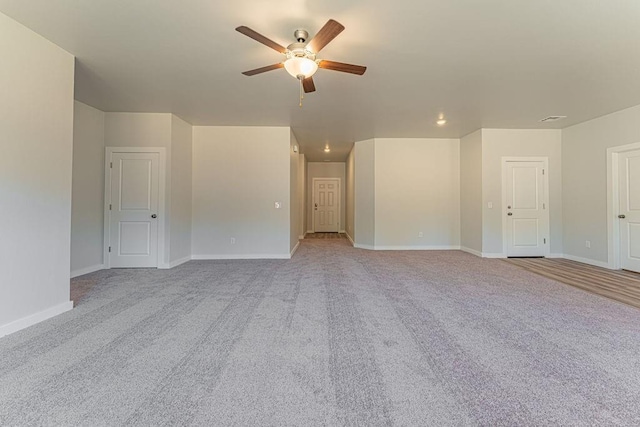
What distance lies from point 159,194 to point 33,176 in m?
2.14

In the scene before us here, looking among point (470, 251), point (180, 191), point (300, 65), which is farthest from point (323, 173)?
point (300, 65)

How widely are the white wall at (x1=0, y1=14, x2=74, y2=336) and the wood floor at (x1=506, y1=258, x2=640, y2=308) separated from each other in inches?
226

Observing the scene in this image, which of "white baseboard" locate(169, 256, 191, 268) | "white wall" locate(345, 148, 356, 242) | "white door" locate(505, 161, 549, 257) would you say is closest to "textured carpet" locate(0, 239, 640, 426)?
"white baseboard" locate(169, 256, 191, 268)

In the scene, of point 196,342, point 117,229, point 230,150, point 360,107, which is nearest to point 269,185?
point 230,150

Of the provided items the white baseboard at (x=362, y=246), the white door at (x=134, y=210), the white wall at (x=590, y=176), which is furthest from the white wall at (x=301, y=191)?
the white wall at (x=590, y=176)

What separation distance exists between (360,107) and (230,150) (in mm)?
2652

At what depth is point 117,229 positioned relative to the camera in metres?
4.59

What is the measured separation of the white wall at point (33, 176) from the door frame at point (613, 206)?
24.5 feet

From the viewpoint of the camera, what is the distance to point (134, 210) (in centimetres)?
460

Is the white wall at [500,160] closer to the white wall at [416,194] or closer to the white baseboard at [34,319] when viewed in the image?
the white wall at [416,194]

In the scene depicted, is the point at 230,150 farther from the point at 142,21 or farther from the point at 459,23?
the point at 459,23

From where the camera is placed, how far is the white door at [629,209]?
4207 mm

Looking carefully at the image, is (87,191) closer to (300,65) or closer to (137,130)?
(137,130)

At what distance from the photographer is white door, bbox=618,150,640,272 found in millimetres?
4207
